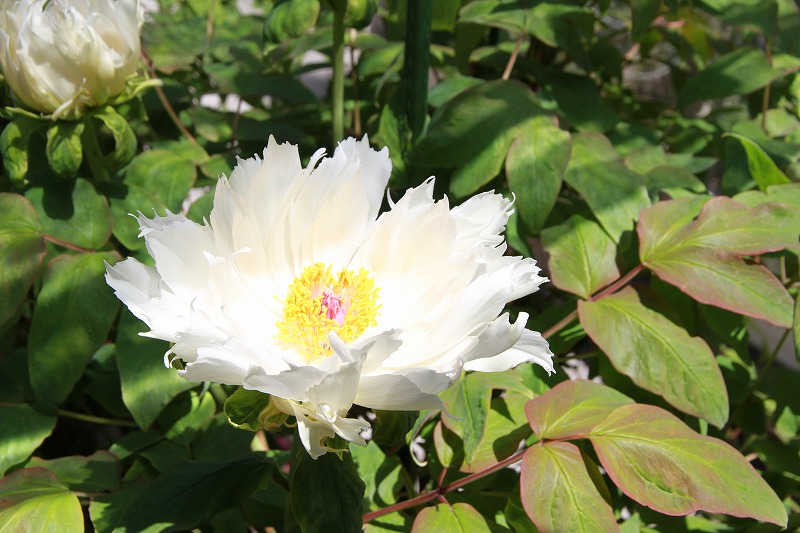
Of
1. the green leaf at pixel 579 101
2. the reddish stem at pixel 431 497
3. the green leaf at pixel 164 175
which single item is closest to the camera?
the reddish stem at pixel 431 497

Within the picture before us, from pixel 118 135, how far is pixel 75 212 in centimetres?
11

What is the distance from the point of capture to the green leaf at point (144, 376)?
83cm

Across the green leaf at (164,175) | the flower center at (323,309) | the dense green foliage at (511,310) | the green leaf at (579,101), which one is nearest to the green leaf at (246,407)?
the dense green foliage at (511,310)

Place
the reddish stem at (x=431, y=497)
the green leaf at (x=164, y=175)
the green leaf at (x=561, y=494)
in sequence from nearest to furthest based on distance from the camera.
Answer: the green leaf at (x=561, y=494), the reddish stem at (x=431, y=497), the green leaf at (x=164, y=175)

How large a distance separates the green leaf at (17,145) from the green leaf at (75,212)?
55mm

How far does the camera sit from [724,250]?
897mm

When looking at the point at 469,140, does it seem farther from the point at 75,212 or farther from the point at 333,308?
the point at 75,212

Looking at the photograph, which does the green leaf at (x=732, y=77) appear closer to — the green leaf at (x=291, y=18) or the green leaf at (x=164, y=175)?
the green leaf at (x=291, y=18)

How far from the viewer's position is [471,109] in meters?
1.00

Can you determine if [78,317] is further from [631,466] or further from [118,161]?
[631,466]

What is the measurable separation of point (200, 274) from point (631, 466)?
0.41 m

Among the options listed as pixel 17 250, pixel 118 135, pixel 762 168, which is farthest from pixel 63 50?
pixel 762 168

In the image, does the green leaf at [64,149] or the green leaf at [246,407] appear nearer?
the green leaf at [246,407]

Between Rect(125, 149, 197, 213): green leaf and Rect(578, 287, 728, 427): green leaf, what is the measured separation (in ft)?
1.70
